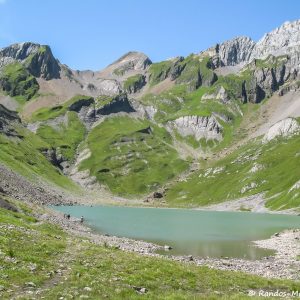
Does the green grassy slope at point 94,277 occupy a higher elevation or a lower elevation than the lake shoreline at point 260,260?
lower

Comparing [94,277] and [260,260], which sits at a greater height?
[260,260]

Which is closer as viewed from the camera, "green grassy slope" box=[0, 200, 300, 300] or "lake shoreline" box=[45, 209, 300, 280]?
"green grassy slope" box=[0, 200, 300, 300]

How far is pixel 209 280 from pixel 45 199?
14688cm

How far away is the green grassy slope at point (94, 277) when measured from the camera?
961 inches

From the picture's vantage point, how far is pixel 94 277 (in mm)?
28344

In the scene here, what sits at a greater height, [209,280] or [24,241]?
[24,241]

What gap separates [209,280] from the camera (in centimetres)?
3297

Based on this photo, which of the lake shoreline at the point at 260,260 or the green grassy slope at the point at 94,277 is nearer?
the green grassy slope at the point at 94,277

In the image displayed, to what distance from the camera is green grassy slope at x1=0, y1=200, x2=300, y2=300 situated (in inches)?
961

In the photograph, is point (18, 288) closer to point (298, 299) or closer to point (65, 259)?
point (65, 259)

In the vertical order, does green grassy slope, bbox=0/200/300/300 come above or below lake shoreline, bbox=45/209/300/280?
below

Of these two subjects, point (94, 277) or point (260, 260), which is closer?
point (94, 277)

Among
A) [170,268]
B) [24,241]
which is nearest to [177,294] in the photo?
[170,268]

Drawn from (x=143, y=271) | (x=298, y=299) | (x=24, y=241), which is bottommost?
(x=298, y=299)
